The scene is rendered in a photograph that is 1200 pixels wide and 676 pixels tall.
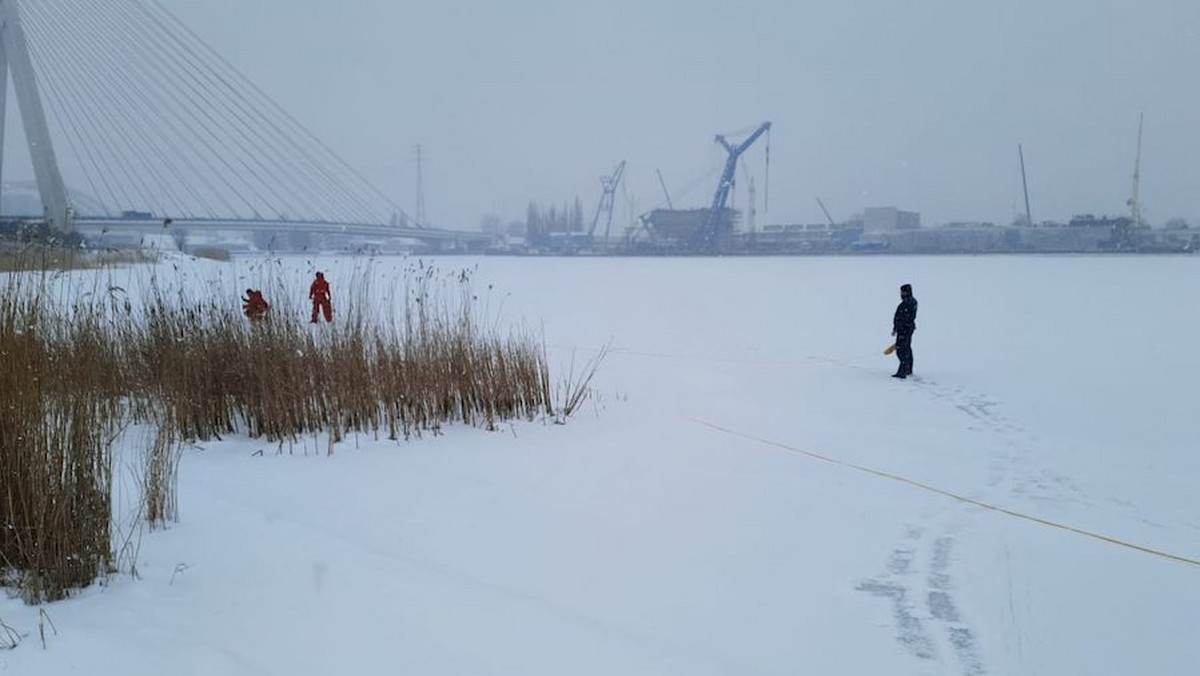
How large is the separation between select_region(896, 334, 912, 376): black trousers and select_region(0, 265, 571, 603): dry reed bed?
4.79 metres

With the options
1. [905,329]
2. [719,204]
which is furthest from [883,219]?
[905,329]

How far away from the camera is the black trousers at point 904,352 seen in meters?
9.07

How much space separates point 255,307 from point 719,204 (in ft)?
198

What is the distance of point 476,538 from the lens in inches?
138

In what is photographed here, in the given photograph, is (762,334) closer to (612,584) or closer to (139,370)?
(139,370)

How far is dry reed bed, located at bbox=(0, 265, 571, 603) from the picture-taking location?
11.2 feet

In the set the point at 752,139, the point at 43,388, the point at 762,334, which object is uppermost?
the point at 752,139

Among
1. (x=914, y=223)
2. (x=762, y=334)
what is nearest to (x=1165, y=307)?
(x=762, y=334)

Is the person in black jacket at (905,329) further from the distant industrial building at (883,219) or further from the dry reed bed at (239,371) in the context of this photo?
the distant industrial building at (883,219)

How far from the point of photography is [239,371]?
17.1ft

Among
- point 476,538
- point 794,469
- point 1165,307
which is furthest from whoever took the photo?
point 1165,307

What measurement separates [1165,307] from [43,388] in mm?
20282

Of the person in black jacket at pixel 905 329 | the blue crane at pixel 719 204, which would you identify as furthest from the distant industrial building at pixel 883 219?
the person in black jacket at pixel 905 329

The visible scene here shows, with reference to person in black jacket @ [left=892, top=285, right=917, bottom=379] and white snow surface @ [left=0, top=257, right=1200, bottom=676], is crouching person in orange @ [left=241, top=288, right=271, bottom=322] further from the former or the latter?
person in black jacket @ [left=892, top=285, right=917, bottom=379]
